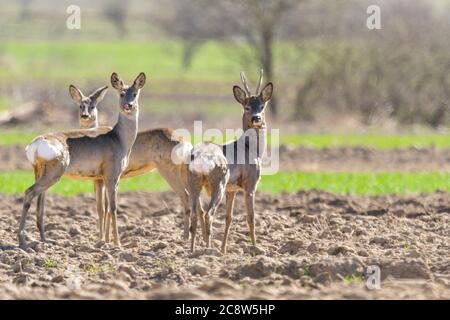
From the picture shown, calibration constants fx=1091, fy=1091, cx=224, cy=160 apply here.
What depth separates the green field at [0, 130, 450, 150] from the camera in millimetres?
31953

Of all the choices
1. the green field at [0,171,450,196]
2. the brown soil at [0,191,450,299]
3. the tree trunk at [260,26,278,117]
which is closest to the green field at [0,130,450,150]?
the green field at [0,171,450,196]

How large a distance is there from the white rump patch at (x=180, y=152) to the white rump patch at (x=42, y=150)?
2.04 meters

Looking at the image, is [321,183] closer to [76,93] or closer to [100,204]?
[76,93]

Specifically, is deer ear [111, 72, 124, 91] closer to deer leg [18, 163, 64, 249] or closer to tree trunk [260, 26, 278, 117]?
deer leg [18, 163, 64, 249]

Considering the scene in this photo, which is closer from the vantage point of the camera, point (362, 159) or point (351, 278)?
point (351, 278)

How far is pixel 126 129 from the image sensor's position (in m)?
15.4

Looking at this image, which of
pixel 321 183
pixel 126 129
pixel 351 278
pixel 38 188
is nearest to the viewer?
pixel 351 278

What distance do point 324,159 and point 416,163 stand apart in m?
2.43

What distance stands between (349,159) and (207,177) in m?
15.9

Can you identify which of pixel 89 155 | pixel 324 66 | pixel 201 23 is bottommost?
pixel 89 155

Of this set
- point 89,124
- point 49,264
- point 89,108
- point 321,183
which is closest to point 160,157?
point 89,124

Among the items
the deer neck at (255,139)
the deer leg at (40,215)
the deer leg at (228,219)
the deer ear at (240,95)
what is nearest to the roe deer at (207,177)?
the deer leg at (228,219)

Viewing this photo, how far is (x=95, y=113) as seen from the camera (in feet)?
55.5
